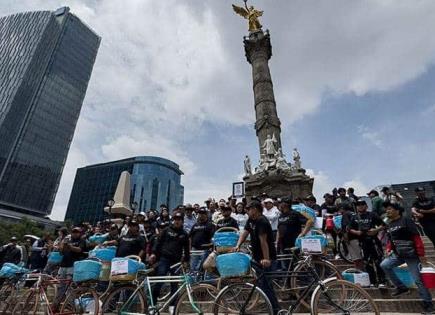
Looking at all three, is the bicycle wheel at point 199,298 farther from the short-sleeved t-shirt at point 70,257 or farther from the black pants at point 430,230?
the black pants at point 430,230

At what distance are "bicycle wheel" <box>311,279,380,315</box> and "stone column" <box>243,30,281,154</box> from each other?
2253 cm

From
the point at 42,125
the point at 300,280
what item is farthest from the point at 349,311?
the point at 42,125

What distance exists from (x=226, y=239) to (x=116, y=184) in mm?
93743

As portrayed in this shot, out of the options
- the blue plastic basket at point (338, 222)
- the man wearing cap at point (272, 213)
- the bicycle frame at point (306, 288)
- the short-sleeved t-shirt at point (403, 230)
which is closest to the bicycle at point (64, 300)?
the bicycle frame at point (306, 288)

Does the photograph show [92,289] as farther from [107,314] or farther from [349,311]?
[349,311]

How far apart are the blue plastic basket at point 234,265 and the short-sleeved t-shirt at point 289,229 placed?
1869 mm

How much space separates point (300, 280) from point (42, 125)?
90156 millimetres

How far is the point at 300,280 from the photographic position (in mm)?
4348

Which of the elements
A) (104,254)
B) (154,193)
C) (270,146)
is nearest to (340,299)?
(104,254)

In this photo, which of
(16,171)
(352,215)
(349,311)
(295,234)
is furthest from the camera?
(16,171)

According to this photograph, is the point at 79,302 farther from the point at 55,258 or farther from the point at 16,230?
the point at 16,230

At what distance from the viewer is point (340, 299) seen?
399 cm

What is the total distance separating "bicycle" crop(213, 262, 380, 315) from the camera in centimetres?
389

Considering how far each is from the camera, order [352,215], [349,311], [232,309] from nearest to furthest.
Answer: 1. [349,311]
2. [232,309]
3. [352,215]
